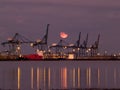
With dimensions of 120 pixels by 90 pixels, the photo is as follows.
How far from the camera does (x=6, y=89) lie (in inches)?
1528

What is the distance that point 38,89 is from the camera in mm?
39344

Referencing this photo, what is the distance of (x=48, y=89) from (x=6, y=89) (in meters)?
3.25

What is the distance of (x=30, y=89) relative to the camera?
40.0 metres

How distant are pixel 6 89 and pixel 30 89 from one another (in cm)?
212

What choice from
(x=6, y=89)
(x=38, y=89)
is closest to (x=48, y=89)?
(x=38, y=89)

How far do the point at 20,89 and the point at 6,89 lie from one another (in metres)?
1.31

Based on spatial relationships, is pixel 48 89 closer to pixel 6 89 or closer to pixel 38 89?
pixel 38 89

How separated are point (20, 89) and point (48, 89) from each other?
218 centimetres

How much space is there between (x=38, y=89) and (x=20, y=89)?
4.74 feet

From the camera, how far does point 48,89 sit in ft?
130

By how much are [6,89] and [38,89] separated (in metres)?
2.47

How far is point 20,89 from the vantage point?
3966 cm
